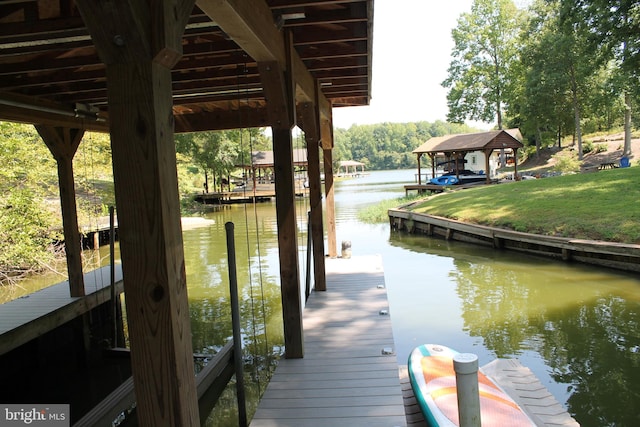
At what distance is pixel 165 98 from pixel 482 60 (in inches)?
1709

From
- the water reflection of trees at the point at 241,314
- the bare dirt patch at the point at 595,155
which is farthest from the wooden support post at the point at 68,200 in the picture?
the bare dirt patch at the point at 595,155

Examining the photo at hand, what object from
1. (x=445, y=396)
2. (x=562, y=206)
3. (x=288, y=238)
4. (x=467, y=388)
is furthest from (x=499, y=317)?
(x=562, y=206)

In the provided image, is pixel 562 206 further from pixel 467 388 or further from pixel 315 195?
pixel 467 388

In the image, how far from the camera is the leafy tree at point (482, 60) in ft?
130

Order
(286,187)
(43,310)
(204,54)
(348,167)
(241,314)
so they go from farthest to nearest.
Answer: (348,167)
(241,314)
(43,310)
(204,54)
(286,187)

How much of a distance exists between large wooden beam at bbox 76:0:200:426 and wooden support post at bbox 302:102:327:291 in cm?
Answer: 480

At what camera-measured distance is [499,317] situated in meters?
8.02

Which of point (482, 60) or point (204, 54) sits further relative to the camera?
point (482, 60)

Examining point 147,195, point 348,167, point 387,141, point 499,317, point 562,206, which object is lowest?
point 499,317

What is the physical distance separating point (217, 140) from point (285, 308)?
31476 millimetres

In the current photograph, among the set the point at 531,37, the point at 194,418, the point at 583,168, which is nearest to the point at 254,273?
the point at 194,418

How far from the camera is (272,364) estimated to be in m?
6.23

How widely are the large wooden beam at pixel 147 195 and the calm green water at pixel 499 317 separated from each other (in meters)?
2.18

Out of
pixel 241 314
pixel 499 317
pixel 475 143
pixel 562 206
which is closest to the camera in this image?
pixel 499 317
